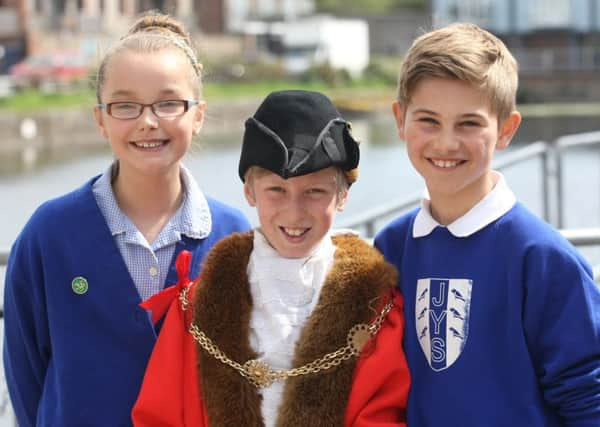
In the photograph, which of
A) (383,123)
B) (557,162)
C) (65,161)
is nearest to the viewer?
(557,162)

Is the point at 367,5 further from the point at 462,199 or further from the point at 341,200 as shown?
the point at 462,199

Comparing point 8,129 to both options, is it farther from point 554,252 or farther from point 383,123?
point 554,252

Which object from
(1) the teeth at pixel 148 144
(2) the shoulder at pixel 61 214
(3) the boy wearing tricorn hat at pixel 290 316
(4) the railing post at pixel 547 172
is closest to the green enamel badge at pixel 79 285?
(2) the shoulder at pixel 61 214

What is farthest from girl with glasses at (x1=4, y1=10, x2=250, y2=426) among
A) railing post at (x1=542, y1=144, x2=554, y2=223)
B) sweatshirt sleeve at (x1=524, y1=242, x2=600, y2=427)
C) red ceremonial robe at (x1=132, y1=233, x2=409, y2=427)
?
railing post at (x1=542, y1=144, x2=554, y2=223)

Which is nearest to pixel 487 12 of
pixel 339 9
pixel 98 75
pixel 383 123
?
pixel 383 123

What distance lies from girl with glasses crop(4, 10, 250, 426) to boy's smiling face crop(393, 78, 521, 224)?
0.72 m

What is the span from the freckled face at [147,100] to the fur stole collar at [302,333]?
383mm

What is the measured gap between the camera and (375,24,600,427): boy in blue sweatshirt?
236cm

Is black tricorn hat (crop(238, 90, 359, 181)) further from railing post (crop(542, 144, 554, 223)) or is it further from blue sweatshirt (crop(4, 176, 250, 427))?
railing post (crop(542, 144, 554, 223))

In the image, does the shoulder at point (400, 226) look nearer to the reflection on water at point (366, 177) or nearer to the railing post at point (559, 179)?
the reflection on water at point (366, 177)

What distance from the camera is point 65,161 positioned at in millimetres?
26562

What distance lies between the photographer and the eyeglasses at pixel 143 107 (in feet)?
9.21

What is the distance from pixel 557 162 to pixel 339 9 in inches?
3556

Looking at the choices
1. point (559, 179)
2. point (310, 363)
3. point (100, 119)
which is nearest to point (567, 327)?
point (310, 363)
